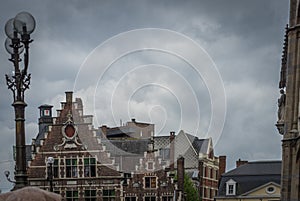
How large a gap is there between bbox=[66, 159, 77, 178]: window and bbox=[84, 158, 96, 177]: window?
79cm

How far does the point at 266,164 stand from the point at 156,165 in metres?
13.0

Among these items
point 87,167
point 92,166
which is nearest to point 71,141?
point 87,167

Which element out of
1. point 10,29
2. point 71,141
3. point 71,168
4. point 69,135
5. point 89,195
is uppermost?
point 10,29

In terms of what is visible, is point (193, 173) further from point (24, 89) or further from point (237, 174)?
point (24, 89)

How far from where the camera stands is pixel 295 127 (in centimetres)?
1822

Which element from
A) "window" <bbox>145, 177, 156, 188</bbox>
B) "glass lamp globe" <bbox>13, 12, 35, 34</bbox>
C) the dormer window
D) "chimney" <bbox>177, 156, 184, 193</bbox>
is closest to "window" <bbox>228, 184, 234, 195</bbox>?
the dormer window

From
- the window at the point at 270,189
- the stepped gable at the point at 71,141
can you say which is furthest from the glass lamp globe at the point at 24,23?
the window at the point at 270,189

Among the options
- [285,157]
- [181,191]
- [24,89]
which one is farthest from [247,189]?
[24,89]

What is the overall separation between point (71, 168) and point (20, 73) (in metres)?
34.6

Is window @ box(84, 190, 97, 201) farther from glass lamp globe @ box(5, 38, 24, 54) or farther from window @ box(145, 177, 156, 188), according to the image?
glass lamp globe @ box(5, 38, 24, 54)

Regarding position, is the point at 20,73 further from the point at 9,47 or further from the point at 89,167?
the point at 89,167

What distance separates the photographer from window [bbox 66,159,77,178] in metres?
46.1

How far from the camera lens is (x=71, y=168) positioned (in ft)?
152

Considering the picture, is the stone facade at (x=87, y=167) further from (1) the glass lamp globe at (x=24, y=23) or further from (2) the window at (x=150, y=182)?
(1) the glass lamp globe at (x=24, y=23)
